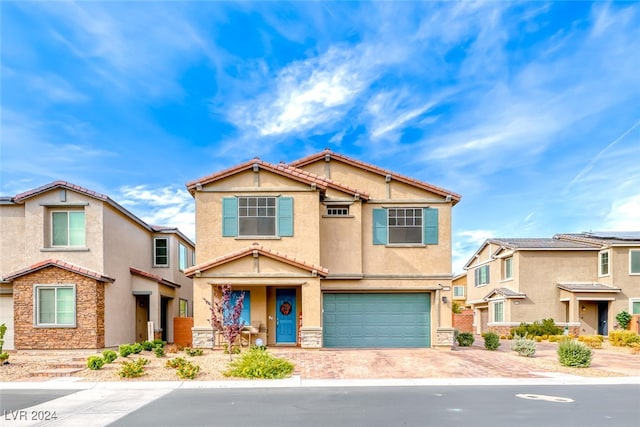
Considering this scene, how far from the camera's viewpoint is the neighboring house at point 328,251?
61.7 feet

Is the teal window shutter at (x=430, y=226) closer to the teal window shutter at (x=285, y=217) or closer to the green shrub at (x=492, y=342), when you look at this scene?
the green shrub at (x=492, y=342)

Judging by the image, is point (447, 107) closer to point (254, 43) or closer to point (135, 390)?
point (254, 43)

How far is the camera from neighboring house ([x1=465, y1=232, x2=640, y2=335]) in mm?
29734

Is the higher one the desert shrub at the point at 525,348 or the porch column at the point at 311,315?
the porch column at the point at 311,315

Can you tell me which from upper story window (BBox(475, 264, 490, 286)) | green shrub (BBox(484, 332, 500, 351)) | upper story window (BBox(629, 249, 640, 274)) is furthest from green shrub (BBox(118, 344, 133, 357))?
upper story window (BBox(629, 249, 640, 274))

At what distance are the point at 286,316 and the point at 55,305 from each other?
904cm

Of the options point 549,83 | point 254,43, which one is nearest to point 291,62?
point 254,43

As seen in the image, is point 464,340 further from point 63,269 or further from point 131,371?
point 63,269

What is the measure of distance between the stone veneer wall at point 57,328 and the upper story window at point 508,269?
2581cm

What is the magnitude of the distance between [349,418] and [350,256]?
11580mm

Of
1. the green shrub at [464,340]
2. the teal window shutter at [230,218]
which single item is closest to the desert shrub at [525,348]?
the green shrub at [464,340]

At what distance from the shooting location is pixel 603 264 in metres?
30.9

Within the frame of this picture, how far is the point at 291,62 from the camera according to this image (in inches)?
829

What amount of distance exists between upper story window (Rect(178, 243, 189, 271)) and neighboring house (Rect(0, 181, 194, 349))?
525 centimetres
